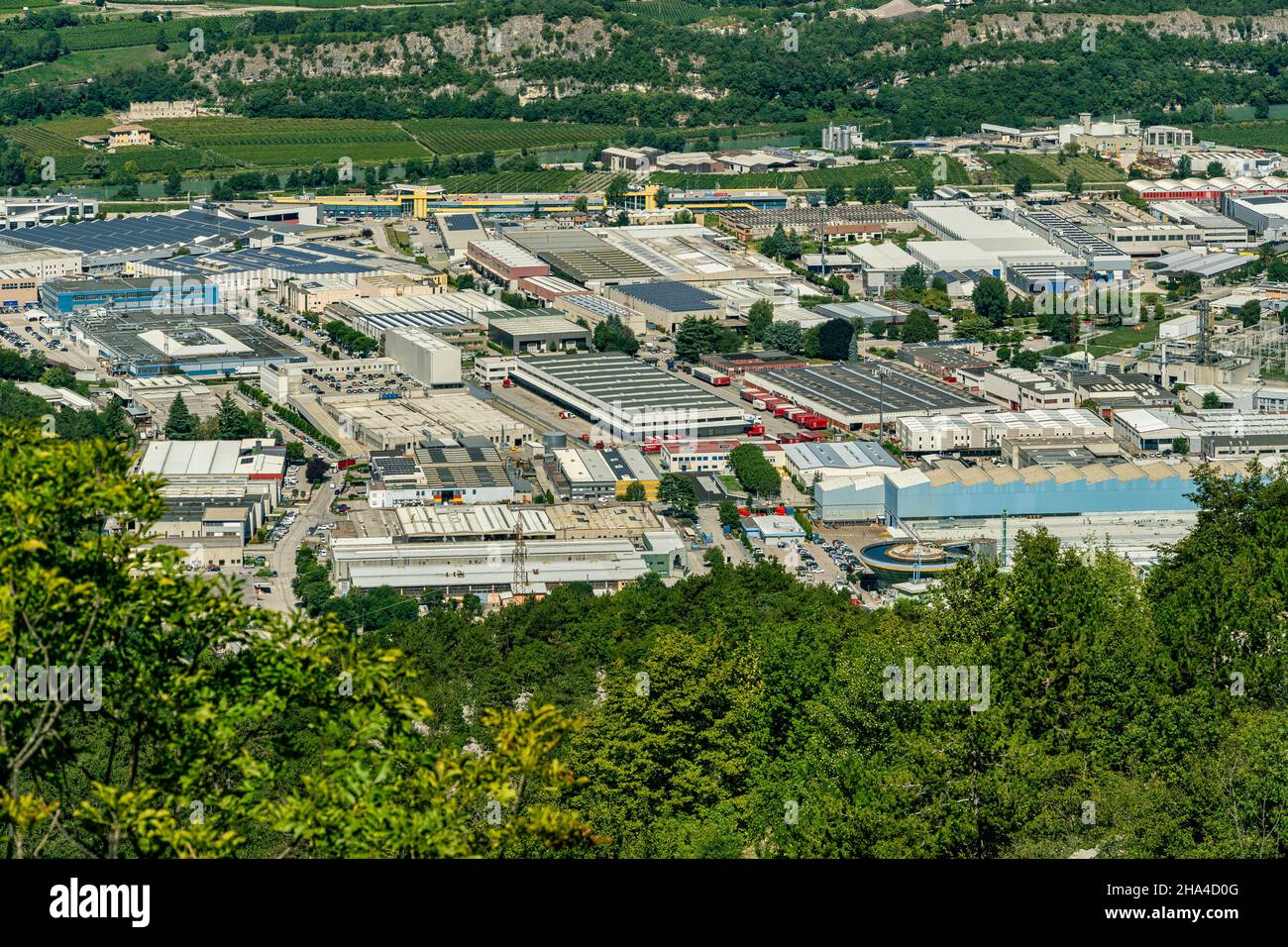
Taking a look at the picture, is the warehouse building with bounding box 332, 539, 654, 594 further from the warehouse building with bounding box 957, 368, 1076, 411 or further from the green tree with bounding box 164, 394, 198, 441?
the warehouse building with bounding box 957, 368, 1076, 411

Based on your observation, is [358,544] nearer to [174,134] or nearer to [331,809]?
[331,809]

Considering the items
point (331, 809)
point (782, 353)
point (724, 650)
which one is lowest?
point (782, 353)

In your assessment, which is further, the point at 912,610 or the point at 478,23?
the point at 478,23

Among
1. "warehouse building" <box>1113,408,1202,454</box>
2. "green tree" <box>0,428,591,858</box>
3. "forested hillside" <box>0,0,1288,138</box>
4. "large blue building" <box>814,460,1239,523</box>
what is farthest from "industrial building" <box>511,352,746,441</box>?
"forested hillside" <box>0,0,1288,138</box>

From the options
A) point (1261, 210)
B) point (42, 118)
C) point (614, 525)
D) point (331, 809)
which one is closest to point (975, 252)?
point (1261, 210)

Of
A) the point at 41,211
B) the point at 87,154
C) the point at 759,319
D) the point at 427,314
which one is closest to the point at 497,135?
the point at 87,154

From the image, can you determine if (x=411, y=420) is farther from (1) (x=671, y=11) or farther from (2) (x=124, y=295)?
(1) (x=671, y=11)
